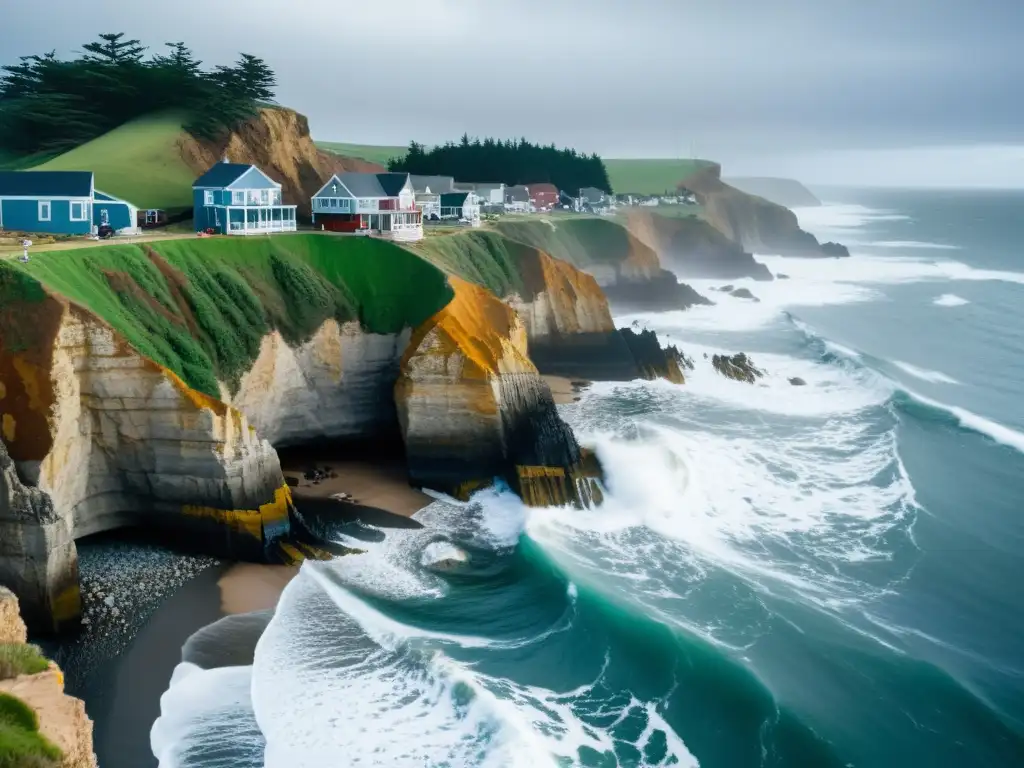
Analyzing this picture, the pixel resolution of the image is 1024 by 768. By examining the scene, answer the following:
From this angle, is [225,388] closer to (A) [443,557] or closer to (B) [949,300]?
(A) [443,557]

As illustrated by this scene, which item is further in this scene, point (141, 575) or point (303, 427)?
point (303, 427)

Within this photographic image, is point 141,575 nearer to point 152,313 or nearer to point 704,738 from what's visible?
point 152,313

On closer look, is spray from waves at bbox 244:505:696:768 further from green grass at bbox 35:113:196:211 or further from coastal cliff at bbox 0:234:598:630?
green grass at bbox 35:113:196:211

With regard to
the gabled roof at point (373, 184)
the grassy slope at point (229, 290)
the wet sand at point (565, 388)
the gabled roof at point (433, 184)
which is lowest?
the wet sand at point (565, 388)

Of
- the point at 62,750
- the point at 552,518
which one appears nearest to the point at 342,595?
the point at 552,518

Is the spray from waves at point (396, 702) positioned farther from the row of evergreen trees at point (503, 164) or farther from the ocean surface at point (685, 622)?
the row of evergreen trees at point (503, 164)

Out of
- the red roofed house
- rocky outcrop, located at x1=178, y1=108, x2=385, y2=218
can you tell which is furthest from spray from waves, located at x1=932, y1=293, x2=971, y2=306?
rocky outcrop, located at x1=178, y1=108, x2=385, y2=218

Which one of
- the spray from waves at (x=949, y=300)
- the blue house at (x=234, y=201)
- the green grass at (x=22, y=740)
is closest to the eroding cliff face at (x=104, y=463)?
the green grass at (x=22, y=740)
